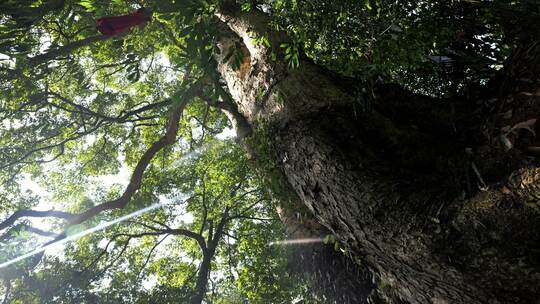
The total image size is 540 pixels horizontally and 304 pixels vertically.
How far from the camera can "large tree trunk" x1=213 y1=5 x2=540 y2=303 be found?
1.64 m

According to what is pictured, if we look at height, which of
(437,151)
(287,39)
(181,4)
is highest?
(287,39)

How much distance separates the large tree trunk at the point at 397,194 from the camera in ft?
5.40

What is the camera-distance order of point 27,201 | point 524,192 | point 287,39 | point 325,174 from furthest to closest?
point 27,201, point 287,39, point 325,174, point 524,192

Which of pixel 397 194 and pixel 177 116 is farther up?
pixel 177 116

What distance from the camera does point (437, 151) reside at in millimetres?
2568

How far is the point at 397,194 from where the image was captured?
7.02 ft

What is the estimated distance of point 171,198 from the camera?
12.8 metres

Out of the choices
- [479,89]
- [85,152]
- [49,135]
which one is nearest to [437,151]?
[479,89]

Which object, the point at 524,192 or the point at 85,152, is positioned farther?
the point at 85,152

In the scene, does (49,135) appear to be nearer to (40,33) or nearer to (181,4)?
(40,33)

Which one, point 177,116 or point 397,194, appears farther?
point 177,116

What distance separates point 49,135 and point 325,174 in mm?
10440

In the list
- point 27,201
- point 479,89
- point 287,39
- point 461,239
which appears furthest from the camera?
point 27,201

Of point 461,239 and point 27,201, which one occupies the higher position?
point 27,201
